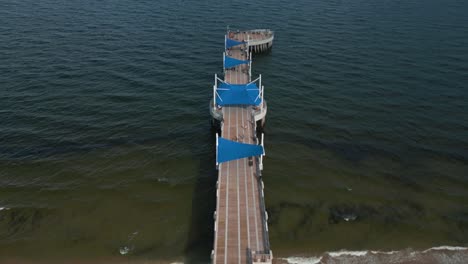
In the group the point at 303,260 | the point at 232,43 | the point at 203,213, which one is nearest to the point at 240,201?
the point at 203,213

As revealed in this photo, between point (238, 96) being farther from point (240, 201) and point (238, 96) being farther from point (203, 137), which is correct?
point (240, 201)

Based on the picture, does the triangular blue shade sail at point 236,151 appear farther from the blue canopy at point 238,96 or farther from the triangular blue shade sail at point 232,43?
the triangular blue shade sail at point 232,43

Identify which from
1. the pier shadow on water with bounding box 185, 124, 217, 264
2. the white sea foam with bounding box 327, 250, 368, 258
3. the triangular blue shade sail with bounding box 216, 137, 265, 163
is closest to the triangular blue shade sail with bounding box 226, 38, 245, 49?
the pier shadow on water with bounding box 185, 124, 217, 264

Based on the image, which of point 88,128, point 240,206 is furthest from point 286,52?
point 240,206

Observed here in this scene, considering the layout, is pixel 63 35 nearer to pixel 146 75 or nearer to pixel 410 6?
pixel 146 75

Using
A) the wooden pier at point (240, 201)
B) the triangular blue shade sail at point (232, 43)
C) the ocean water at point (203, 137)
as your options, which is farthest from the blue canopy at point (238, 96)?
the triangular blue shade sail at point (232, 43)

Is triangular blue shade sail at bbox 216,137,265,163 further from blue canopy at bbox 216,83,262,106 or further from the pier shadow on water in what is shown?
blue canopy at bbox 216,83,262,106
